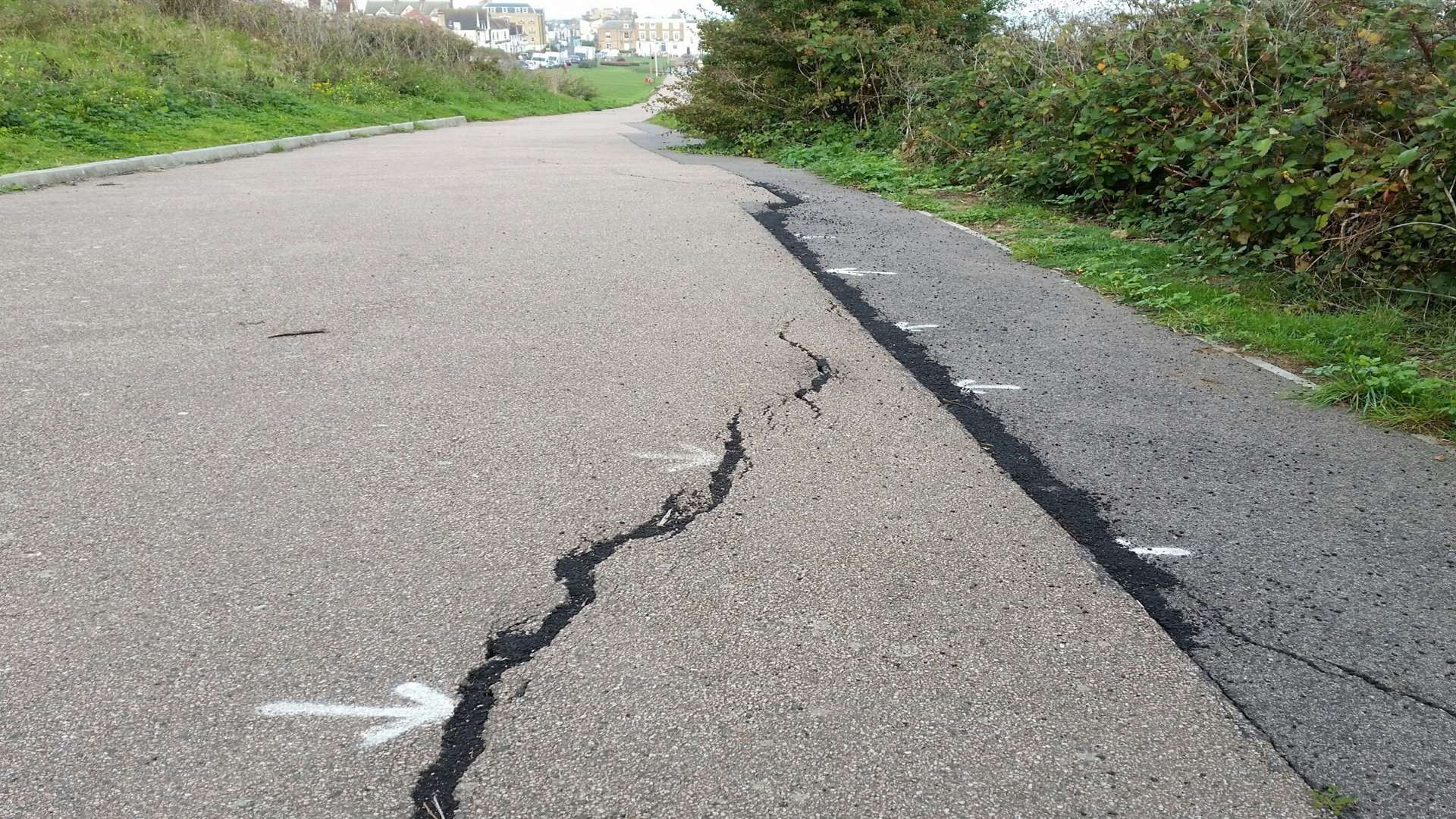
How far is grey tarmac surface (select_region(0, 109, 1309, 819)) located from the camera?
229 cm

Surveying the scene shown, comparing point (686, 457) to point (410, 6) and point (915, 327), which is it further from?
point (410, 6)

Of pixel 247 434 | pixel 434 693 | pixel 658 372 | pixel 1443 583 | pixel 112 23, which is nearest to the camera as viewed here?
pixel 434 693

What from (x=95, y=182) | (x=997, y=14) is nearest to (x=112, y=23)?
(x=95, y=182)

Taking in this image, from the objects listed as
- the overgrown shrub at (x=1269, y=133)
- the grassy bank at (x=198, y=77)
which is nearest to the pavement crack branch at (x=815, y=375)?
the overgrown shrub at (x=1269, y=133)

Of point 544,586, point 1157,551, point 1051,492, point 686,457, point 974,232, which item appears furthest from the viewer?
point 974,232

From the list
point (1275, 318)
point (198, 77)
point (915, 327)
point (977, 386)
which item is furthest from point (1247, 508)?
point (198, 77)

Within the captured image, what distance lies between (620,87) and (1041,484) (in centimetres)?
7107

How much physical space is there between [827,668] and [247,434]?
2682 mm

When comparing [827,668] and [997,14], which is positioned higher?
[997,14]

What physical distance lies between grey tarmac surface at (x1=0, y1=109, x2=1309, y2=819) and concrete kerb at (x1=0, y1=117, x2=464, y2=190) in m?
5.84

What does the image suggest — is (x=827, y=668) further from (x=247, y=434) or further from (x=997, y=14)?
(x=997, y=14)

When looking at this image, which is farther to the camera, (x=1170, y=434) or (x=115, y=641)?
(x=1170, y=434)

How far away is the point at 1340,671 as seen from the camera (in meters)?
2.71

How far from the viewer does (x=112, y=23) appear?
20250 millimetres
